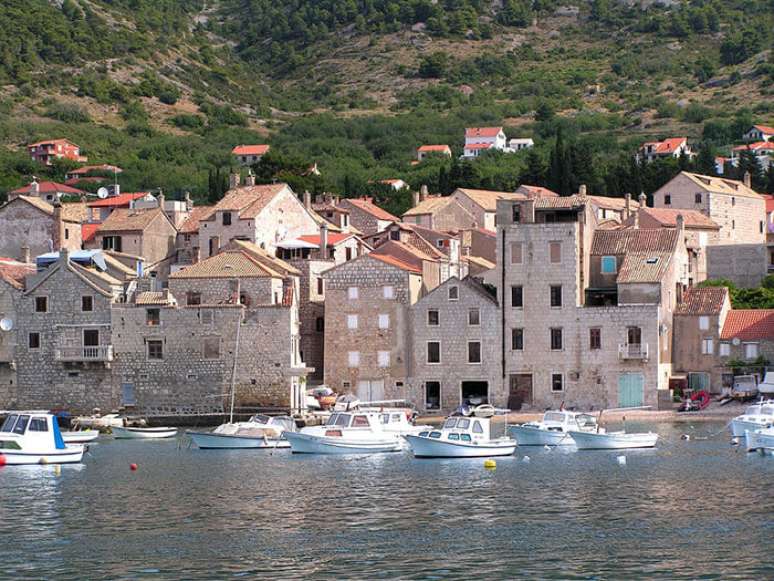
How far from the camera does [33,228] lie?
351ft

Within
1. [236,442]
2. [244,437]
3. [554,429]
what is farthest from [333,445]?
[554,429]

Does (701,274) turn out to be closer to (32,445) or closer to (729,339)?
(729,339)

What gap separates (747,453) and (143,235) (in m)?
50.0

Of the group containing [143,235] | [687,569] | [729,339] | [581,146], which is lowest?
[687,569]

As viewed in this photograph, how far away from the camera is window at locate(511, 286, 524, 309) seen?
86.5m

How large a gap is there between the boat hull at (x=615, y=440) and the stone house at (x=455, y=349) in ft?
55.7

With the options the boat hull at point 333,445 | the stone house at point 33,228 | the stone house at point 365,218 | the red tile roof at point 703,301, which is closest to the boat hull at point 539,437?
the boat hull at point 333,445

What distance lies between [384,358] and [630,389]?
1292 cm

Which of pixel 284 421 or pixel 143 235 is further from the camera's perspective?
pixel 143 235

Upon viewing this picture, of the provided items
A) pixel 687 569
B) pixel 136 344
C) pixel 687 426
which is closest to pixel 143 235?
pixel 136 344

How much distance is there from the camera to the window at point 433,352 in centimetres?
8762

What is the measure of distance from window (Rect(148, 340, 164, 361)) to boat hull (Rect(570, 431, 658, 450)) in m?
26.6

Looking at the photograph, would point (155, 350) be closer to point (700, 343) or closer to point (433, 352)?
point (433, 352)

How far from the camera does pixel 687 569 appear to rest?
3928 centimetres
